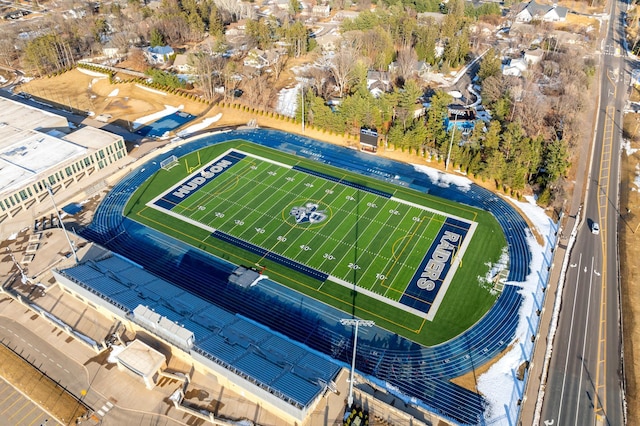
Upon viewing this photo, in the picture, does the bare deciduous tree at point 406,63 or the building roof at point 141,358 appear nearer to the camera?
the building roof at point 141,358

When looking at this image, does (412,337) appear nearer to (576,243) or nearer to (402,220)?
(402,220)

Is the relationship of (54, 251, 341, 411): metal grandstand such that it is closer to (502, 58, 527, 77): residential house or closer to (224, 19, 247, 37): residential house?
(502, 58, 527, 77): residential house

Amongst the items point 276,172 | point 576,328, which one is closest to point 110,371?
point 276,172

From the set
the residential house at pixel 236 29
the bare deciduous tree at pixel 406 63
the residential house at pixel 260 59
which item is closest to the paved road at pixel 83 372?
the residential house at pixel 260 59

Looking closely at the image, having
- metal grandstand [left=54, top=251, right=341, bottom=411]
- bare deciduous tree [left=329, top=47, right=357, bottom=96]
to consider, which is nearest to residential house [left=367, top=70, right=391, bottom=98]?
bare deciduous tree [left=329, top=47, right=357, bottom=96]

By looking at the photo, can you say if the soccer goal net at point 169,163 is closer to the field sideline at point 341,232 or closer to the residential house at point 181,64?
the field sideline at point 341,232

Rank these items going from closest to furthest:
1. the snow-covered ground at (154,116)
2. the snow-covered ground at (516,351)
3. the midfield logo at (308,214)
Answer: the snow-covered ground at (516,351)
the midfield logo at (308,214)
the snow-covered ground at (154,116)

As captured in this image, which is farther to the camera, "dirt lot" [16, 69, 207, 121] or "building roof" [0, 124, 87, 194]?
"dirt lot" [16, 69, 207, 121]
